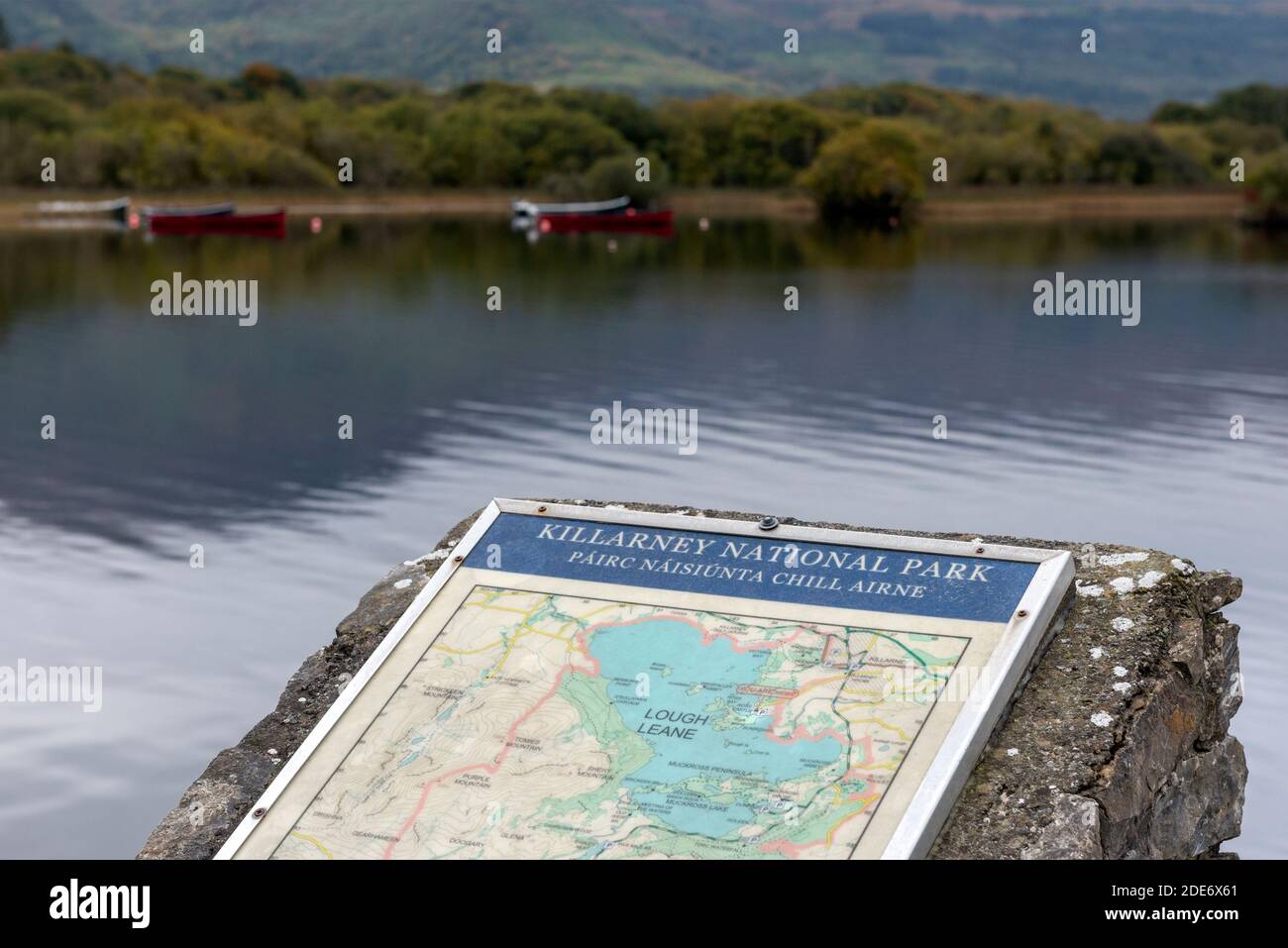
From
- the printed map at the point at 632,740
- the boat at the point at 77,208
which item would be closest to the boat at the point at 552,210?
the boat at the point at 77,208

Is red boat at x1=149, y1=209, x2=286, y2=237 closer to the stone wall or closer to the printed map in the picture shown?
the stone wall

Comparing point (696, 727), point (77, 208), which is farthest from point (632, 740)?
point (77, 208)

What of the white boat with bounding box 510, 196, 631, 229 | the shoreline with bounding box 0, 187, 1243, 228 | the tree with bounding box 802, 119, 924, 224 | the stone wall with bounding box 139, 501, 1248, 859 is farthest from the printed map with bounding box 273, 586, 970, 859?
the shoreline with bounding box 0, 187, 1243, 228

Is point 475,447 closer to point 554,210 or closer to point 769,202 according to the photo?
point 554,210

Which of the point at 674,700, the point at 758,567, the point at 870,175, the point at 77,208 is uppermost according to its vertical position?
the point at 870,175

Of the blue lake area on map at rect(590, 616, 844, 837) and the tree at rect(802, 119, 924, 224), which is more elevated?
the tree at rect(802, 119, 924, 224)

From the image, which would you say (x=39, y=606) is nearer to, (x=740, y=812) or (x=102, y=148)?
(x=740, y=812)
